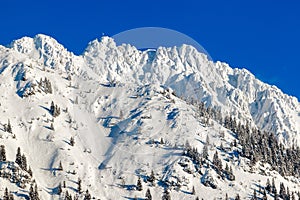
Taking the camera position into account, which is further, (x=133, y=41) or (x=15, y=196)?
(x=15, y=196)

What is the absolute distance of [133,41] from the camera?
452 ft

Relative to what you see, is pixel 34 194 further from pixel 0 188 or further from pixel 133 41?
pixel 133 41

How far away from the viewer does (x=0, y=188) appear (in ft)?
652

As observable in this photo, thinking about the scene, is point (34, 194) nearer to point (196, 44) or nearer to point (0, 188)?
point (0, 188)

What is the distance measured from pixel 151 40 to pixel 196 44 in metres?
12.1

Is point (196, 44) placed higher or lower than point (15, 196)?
higher

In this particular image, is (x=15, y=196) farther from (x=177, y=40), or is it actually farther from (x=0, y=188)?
(x=177, y=40)

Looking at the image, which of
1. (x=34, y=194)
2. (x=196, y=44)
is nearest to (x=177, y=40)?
(x=196, y=44)

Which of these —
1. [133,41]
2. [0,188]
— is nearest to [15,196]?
[0,188]

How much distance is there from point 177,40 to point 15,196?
296 feet

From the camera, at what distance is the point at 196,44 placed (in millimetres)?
141625

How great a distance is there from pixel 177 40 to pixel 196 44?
4.72 m

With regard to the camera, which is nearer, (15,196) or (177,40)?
(177,40)

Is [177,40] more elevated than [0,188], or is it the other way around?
[177,40]
